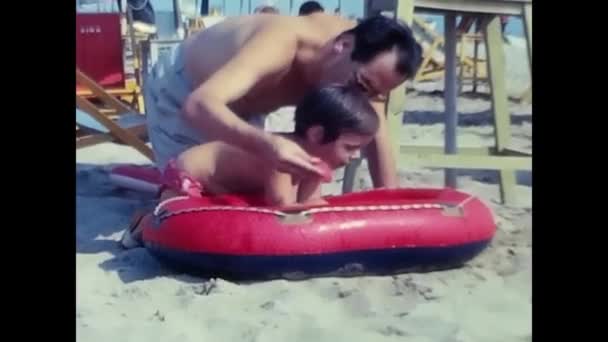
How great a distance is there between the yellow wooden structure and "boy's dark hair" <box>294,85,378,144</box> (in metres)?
0.11

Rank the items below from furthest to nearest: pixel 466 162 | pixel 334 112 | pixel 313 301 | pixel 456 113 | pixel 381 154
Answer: pixel 456 113, pixel 466 162, pixel 381 154, pixel 334 112, pixel 313 301

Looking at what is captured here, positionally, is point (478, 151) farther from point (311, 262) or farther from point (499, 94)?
point (311, 262)

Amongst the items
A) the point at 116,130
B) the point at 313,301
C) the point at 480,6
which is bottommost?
the point at 313,301

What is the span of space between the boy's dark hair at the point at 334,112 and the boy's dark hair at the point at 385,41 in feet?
0.24

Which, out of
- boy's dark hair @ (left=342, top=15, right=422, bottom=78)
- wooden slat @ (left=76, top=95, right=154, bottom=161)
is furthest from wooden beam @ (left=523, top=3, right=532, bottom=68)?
wooden slat @ (left=76, top=95, right=154, bottom=161)

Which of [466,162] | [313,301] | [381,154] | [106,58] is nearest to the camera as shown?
[313,301]

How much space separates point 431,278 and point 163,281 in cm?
50

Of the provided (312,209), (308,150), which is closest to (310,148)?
(308,150)

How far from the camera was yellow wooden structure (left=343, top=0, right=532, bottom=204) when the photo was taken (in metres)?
2.07

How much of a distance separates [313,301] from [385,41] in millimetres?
522

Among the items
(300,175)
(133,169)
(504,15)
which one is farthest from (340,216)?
(133,169)

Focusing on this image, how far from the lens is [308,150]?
6.21 feet

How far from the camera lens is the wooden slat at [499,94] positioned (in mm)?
2266

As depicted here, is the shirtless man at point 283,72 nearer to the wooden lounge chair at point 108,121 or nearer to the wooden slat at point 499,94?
the wooden slat at point 499,94
